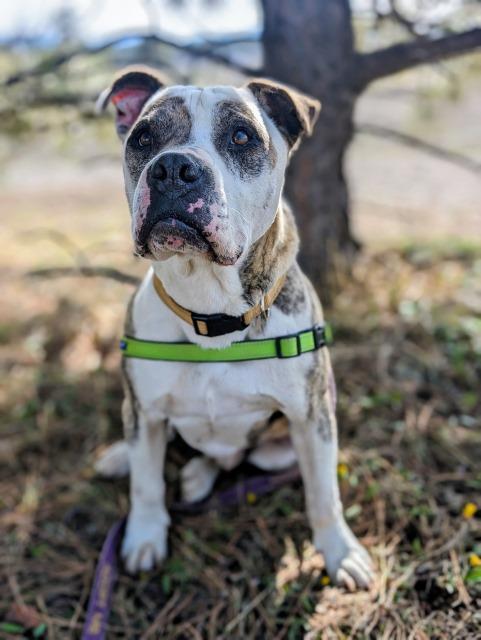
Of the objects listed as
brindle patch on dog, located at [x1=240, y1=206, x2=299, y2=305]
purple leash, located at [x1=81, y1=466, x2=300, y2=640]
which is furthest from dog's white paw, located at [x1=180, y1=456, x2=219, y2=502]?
brindle patch on dog, located at [x1=240, y1=206, x2=299, y2=305]

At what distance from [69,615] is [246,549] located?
87 centimetres

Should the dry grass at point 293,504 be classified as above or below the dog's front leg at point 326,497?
below

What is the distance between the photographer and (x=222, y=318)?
98.4 inches

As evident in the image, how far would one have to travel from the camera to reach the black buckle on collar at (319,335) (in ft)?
8.66

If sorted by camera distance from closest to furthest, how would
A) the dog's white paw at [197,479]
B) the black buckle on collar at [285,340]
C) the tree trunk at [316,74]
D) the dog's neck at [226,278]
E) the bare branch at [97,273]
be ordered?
the dog's neck at [226,278] → the black buckle on collar at [285,340] → the dog's white paw at [197,479] → the bare branch at [97,273] → the tree trunk at [316,74]

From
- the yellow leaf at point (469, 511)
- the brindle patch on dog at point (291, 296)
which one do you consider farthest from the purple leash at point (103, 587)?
the yellow leaf at point (469, 511)

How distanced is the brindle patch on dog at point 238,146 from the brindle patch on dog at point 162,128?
120mm

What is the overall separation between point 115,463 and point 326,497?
1290 mm

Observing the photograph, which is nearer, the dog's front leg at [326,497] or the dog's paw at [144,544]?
the dog's front leg at [326,497]

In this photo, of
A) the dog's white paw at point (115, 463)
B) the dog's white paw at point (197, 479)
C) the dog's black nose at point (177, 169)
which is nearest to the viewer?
the dog's black nose at point (177, 169)

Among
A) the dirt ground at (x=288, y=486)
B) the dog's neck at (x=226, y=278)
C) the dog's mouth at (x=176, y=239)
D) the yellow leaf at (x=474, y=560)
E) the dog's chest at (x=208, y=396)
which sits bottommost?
the dirt ground at (x=288, y=486)

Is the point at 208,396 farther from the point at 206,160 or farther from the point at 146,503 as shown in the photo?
A: the point at 206,160

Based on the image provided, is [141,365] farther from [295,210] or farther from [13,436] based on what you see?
[295,210]

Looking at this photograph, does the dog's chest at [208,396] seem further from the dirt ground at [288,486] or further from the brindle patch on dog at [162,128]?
the brindle patch on dog at [162,128]
